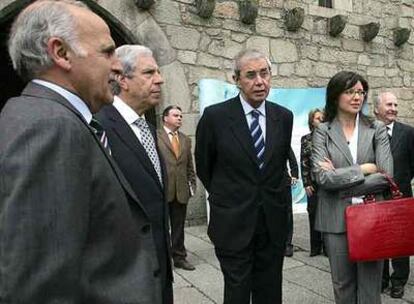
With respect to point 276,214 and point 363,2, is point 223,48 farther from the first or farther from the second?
point 276,214

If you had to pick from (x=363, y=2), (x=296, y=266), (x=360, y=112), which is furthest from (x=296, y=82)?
(x=360, y=112)

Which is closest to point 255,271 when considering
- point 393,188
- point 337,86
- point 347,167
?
point 347,167

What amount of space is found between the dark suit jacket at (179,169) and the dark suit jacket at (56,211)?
354 centimetres

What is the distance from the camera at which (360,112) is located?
109 inches

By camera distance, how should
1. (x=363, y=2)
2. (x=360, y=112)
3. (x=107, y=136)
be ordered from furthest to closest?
(x=363, y=2)
(x=360, y=112)
(x=107, y=136)

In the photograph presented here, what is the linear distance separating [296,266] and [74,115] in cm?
380

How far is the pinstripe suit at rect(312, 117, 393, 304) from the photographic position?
2609 mm

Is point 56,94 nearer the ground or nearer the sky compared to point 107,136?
nearer the sky

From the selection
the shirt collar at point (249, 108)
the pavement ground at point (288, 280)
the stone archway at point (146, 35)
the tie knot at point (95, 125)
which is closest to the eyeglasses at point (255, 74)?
the shirt collar at point (249, 108)

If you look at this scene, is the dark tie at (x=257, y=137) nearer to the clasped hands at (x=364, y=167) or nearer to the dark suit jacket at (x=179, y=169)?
the clasped hands at (x=364, y=167)

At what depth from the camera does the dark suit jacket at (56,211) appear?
103cm

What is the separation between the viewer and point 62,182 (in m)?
1.07

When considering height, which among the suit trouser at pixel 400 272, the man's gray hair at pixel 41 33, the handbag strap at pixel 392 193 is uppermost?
the man's gray hair at pixel 41 33

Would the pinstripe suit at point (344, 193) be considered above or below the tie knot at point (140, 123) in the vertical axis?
below
